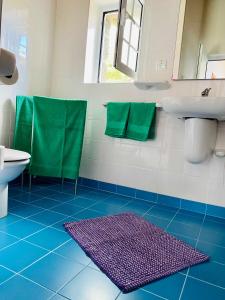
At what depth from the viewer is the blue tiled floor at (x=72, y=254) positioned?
0.87 metres

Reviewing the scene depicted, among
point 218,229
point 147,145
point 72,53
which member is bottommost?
point 218,229

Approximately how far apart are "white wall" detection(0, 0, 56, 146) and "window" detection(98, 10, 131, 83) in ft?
1.71

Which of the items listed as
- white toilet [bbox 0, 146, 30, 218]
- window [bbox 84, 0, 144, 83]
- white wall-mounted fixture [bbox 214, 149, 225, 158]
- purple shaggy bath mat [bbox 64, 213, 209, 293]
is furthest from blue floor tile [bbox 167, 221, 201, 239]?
window [bbox 84, 0, 144, 83]

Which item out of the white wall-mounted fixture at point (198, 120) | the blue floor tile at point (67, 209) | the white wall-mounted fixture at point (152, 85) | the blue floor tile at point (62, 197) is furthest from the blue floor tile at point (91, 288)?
the white wall-mounted fixture at point (152, 85)

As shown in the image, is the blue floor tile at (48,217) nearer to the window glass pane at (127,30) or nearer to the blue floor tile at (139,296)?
the blue floor tile at (139,296)

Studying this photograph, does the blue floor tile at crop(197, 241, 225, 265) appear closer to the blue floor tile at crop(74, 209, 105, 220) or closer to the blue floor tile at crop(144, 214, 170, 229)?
the blue floor tile at crop(144, 214, 170, 229)

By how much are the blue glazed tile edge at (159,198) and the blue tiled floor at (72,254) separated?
6 centimetres

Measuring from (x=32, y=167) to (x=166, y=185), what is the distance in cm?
114

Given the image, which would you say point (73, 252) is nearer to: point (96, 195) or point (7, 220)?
point (7, 220)

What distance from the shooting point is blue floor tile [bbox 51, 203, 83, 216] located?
62.6 inches

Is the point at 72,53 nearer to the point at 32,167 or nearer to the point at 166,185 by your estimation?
the point at 32,167

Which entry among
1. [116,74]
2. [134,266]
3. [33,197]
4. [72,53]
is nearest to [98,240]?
[134,266]

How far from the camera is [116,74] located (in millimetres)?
2311

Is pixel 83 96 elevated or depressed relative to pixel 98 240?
elevated
